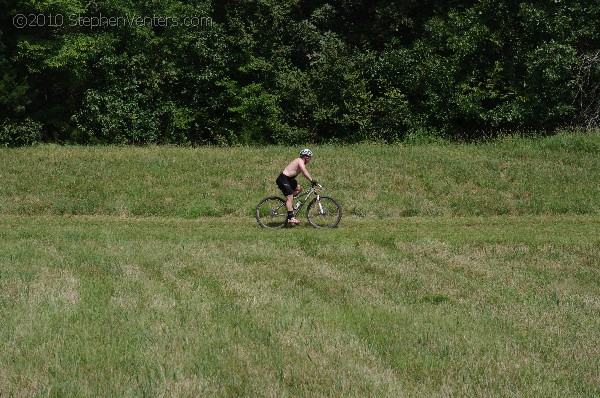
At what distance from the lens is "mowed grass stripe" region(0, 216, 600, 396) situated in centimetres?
689

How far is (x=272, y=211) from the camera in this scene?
18953 millimetres

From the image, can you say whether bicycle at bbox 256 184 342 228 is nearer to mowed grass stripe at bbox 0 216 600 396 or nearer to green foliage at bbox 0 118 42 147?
mowed grass stripe at bbox 0 216 600 396

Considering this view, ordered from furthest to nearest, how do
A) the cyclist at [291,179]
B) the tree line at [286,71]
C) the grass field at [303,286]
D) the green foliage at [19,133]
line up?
the tree line at [286,71] → the green foliage at [19,133] → the cyclist at [291,179] → the grass field at [303,286]

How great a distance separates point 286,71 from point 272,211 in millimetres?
20392

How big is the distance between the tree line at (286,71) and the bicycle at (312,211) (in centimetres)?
1661

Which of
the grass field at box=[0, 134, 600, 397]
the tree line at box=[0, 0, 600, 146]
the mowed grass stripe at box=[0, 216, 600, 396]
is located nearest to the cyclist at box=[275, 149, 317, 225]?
the grass field at box=[0, 134, 600, 397]

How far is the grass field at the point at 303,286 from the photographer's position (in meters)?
7.02

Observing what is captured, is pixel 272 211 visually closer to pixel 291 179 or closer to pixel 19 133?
pixel 291 179

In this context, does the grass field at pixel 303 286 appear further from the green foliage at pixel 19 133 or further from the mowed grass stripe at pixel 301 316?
the green foliage at pixel 19 133

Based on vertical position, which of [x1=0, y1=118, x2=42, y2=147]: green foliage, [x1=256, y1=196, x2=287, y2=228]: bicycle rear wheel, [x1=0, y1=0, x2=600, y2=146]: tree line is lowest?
[x1=256, y1=196, x2=287, y2=228]: bicycle rear wheel

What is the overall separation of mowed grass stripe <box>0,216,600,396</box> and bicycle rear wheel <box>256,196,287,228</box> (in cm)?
299

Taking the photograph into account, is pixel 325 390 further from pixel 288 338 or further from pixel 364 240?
pixel 364 240

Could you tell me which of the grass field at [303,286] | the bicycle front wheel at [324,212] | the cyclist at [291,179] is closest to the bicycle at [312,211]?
the bicycle front wheel at [324,212]

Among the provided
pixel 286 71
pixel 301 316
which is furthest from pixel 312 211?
pixel 286 71
